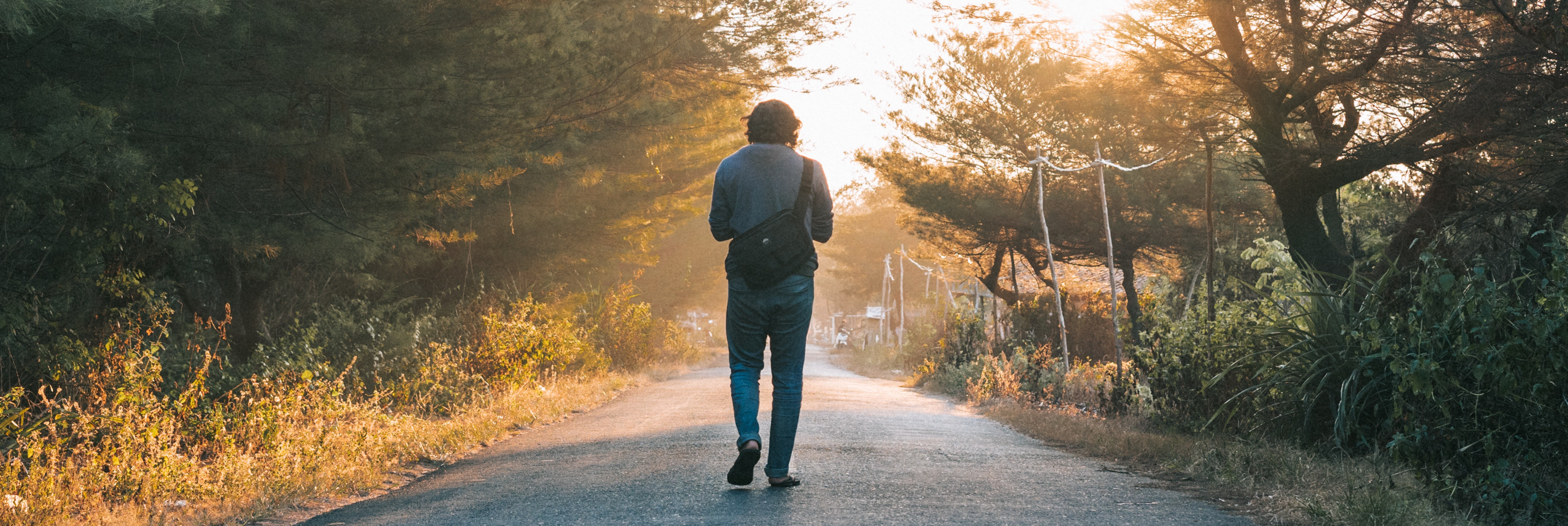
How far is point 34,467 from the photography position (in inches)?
193

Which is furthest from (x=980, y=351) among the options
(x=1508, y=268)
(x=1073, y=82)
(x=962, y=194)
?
(x=1508, y=268)

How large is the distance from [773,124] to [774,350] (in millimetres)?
1070

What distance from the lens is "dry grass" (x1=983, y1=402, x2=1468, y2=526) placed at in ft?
14.1

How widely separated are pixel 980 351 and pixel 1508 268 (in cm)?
1403

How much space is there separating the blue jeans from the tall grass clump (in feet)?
7.11

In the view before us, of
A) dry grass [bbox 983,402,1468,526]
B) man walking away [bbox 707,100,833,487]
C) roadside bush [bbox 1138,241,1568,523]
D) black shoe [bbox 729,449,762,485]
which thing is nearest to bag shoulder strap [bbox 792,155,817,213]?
man walking away [bbox 707,100,833,487]

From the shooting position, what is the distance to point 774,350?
16.7 ft

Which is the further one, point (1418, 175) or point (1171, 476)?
point (1418, 175)

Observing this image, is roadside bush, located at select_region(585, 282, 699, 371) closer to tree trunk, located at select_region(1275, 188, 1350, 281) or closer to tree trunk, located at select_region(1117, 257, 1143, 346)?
tree trunk, located at select_region(1117, 257, 1143, 346)

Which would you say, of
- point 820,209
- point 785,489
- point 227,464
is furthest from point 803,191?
point 227,464

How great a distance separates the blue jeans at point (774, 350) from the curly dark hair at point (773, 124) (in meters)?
0.69

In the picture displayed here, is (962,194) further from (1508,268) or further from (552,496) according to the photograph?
(552,496)

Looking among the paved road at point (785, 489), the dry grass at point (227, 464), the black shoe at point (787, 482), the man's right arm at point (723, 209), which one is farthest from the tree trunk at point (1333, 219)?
the dry grass at point (227, 464)

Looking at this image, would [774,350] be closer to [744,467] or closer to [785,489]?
[744,467]
